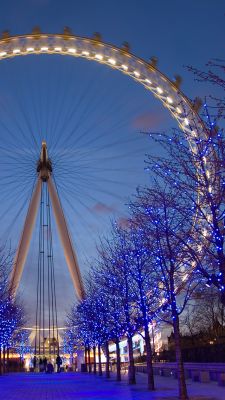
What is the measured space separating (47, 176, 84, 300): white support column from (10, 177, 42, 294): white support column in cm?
114

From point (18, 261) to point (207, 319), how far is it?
1050 inches

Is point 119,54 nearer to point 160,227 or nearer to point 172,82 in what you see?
point 172,82

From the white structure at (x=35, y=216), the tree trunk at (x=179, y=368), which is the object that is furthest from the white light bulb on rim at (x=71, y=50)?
the tree trunk at (x=179, y=368)

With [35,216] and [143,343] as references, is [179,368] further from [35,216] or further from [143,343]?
[143,343]

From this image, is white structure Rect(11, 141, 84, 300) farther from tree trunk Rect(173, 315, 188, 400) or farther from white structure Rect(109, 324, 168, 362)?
tree trunk Rect(173, 315, 188, 400)

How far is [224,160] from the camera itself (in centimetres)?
1056

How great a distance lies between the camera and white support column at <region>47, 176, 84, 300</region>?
138 ft

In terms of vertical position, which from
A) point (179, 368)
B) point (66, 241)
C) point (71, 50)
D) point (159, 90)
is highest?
point (71, 50)

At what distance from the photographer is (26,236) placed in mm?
41906

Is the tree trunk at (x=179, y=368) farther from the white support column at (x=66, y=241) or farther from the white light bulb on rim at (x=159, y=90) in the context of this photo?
the white support column at (x=66, y=241)

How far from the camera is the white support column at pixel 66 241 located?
42.0 m

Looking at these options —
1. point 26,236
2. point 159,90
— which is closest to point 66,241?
point 26,236

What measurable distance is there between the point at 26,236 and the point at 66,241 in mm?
3369

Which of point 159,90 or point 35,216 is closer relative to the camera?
point 159,90
